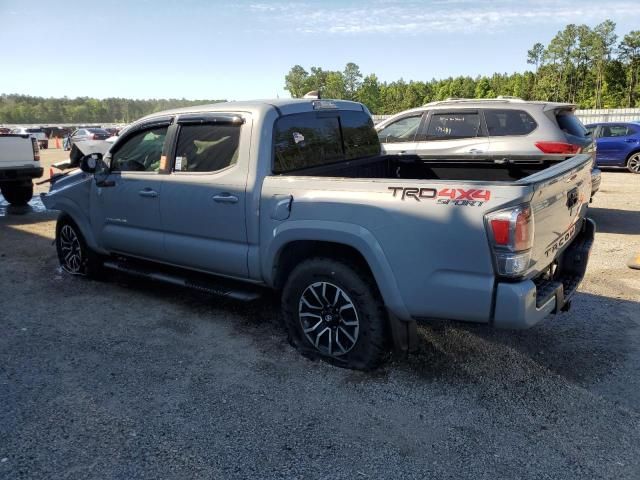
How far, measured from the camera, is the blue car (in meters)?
14.3

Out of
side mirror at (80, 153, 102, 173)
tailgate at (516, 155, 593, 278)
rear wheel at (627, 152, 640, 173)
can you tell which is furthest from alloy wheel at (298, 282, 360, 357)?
rear wheel at (627, 152, 640, 173)

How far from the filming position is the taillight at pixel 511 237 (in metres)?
2.79

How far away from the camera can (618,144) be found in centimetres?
1445

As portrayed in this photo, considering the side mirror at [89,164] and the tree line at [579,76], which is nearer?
the side mirror at [89,164]

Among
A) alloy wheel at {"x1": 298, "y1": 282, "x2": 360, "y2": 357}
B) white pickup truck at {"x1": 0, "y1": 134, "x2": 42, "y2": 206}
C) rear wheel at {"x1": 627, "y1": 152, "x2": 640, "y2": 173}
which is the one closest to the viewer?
alloy wheel at {"x1": 298, "y1": 282, "x2": 360, "y2": 357}

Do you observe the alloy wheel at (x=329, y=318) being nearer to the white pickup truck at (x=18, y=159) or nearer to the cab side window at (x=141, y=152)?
the cab side window at (x=141, y=152)

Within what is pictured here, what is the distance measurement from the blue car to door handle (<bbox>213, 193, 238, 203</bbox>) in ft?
43.0

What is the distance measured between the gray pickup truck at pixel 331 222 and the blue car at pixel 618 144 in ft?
39.5

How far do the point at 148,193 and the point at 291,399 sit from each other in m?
2.39

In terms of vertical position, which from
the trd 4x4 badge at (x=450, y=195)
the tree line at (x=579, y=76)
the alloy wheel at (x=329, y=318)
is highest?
the tree line at (x=579, y=76)

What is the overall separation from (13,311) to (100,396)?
223 cm

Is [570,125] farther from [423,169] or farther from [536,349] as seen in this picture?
[536,349]

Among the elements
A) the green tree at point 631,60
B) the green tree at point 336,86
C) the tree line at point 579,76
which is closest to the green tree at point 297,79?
the green tree at point 336,86

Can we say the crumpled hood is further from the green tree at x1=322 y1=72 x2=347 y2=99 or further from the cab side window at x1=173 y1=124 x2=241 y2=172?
the green tree at x1=322 y1=72 x2=347 y2=99
